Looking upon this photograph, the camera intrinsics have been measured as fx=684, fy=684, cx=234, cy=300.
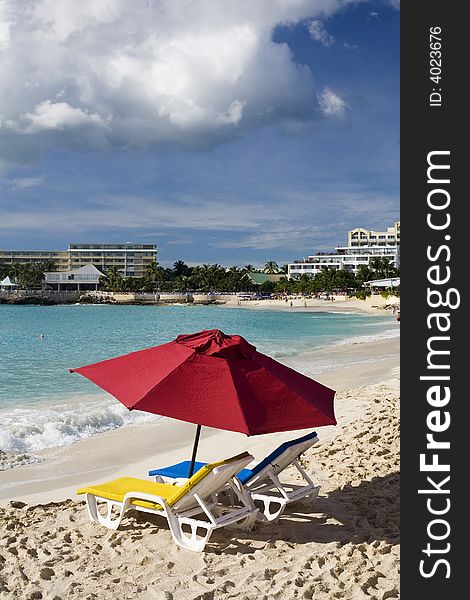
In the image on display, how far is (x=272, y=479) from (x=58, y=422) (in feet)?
23.0

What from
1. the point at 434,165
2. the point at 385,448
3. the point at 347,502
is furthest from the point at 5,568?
the point at 385,448

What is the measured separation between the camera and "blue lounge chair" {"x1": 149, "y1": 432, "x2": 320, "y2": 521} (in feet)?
20.0

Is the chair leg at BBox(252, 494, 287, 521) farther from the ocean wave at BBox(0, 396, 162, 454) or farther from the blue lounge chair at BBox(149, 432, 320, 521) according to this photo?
the ocean wave at BBox(0, 396, 162, 454)

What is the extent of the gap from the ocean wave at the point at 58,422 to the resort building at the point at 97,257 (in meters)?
162

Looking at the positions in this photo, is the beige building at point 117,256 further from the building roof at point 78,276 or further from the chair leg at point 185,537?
the chair leg at point 185,537

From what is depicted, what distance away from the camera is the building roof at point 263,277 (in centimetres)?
15235

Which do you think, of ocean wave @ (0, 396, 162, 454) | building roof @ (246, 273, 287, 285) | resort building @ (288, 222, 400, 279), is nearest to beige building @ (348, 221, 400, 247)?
resort building @ (288, 222, 400, 279)

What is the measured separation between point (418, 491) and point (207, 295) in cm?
12809

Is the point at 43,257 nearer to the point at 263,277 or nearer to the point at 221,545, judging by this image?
the point at 263,277

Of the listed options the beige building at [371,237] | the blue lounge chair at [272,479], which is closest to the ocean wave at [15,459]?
the blue lounge chair at [272,479]

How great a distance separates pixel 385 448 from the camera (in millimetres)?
8688

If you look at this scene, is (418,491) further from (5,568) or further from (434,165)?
(5,568)

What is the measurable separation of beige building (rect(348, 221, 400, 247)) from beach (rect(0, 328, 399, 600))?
16671cm

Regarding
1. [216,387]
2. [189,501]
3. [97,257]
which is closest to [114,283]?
[97,257]
